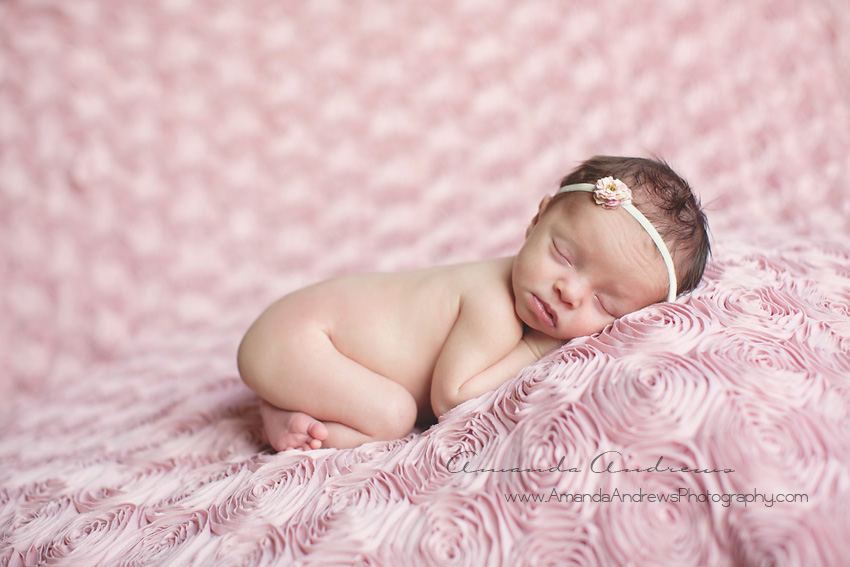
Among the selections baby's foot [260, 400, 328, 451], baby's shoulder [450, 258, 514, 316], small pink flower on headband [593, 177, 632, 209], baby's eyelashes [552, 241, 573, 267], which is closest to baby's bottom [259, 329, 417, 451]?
baby's foot [260, 400, 328, 451]

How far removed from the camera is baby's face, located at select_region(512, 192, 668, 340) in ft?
3.98

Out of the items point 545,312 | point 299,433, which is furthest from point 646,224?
point 299,433

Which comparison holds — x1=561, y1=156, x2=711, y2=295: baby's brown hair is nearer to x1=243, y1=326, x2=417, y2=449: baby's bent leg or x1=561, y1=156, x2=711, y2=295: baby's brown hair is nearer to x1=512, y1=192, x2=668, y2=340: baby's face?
x1=512, y1=192, x2=668, y2=340: baby's face

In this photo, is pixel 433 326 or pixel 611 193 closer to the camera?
pixel 611 193

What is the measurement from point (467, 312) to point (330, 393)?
32cm

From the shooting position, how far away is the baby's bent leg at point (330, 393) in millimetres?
1327

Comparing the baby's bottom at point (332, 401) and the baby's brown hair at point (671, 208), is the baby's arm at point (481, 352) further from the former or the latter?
the baby's brown hair at point (671, 208)

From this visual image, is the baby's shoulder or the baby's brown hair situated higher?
the baby's brown hair

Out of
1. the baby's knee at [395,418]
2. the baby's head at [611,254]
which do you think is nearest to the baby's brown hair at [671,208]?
the baby's head at [611,254]

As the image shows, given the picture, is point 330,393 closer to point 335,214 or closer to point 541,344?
point 541,344

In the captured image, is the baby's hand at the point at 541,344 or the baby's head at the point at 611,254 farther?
the baby's hand at the point at 541,344

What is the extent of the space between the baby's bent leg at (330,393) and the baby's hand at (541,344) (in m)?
0.27

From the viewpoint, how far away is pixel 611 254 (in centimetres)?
121

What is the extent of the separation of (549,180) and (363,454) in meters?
1.47
